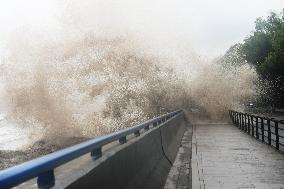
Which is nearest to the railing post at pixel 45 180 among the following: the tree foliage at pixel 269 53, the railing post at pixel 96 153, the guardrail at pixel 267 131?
the railing post at pixel 96 153

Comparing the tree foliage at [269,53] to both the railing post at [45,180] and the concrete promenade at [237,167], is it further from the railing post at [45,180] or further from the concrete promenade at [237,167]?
the railing post at [45,180]

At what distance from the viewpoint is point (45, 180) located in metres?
3.87

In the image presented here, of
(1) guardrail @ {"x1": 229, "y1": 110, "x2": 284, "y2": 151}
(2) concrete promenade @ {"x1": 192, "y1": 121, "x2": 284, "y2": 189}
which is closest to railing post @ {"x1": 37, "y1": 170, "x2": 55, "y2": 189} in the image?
(2) concrete promenade @ {"x1": 192, "y1": 121, "x2": 284, "y2": 189}

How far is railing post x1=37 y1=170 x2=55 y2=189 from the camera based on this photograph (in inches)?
150

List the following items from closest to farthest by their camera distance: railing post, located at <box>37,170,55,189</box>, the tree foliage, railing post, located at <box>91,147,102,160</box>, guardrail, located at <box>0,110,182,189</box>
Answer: guardrail, located at <box>0,110,182,189</box> → railing post, located at <box>37,170,55,189</box> → railing post, located at <box>91,147,102,160</box> → the tree foliage

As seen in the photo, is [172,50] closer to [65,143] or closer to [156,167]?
[65,143]

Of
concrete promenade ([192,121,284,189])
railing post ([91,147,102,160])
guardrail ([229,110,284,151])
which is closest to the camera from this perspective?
railing post ([91,147,102,160])

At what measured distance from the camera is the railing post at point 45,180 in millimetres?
3809

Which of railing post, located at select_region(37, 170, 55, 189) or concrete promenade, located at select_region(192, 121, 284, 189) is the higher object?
railing post, located at select_region(37, 170, 55, 189)

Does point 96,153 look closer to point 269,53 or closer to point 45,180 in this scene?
point 45,180

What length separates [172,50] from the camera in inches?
2200

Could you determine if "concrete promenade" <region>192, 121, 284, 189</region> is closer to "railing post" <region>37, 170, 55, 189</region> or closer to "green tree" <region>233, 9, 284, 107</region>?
"railing post" <region>37, 170, 55, 189</region>

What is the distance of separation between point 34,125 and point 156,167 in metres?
29.8

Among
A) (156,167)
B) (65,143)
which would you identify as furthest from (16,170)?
(65,143)
